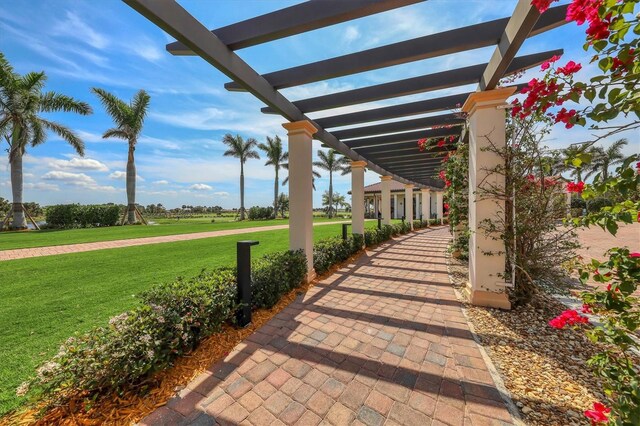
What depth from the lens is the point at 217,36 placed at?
3.34m

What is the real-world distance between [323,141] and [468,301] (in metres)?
4.89

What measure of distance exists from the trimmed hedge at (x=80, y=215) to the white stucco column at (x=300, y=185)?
19627mm

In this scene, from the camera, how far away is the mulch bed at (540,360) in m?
2.03

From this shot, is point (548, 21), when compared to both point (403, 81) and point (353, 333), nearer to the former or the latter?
point (403, 81)

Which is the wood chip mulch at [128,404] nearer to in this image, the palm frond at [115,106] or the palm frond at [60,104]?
the palm frond at [60,104]

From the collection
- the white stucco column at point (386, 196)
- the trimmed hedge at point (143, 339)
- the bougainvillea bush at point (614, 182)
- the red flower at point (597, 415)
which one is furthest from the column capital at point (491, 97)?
the white stucco column at point (386, 196)

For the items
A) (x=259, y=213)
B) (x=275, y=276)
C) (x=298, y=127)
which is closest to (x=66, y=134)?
(x=259, y=213)

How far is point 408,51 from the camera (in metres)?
3.53

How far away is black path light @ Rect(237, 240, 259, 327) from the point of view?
342cm

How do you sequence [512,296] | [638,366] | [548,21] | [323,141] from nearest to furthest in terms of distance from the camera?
[638,366] < [548,21] < [512,296] < [323,141]

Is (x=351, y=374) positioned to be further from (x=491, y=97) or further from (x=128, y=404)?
(x=491, y=97)

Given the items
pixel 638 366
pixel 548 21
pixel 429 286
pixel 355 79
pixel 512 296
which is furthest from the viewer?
pixel 429 286

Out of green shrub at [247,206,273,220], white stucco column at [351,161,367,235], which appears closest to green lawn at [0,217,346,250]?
white stucco column at [351,161,367,235]

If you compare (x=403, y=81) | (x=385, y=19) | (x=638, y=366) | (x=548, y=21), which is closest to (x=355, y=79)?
(x=403, y=81)
